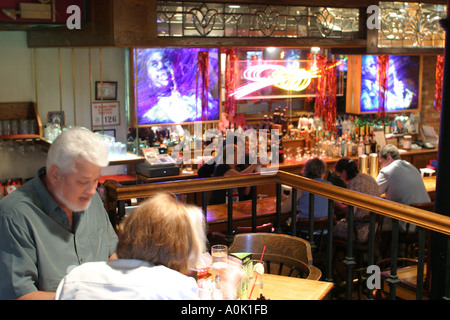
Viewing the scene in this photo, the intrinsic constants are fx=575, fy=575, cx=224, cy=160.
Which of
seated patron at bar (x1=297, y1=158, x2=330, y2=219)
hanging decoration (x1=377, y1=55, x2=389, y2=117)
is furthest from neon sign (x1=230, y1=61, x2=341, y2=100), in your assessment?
seated patron at bar (x1=297, y1=158, x2=330, y2=219)

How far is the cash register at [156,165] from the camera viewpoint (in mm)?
7445

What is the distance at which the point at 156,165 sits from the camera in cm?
747

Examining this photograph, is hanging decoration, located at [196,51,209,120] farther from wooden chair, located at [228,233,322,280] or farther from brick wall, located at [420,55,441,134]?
brick wall, located at [420,55,441,134]

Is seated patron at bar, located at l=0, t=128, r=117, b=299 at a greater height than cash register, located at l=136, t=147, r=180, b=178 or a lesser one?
greater

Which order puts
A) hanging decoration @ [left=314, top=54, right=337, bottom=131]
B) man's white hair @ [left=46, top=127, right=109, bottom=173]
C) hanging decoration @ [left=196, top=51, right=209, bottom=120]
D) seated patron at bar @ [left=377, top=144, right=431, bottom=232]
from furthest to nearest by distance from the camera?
hanging decoration @ [left=314, top=54, right=337, bottom=131] < hanging decoration @ [left=196, top=51, right=209, bottom=120] < seated patron at bar @ [left=377, top=144, right=431, bottom=232] < man's white hair @ [left=46, top=127, right=109, bottom=173]

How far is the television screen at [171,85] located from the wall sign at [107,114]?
1.10 ft

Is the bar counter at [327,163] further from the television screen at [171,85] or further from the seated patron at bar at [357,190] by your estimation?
the seated patron at bar at [357,190]

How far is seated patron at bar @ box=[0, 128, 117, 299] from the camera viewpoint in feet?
7.94

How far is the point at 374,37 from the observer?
7.59 m

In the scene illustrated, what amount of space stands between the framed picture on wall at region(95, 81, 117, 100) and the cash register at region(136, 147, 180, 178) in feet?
2.67

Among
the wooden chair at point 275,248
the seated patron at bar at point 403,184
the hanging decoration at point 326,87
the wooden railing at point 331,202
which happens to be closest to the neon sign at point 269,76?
the hanging decoration at point 326,87

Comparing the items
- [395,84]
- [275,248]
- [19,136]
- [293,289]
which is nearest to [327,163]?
[395,84]

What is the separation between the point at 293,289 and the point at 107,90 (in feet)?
18.1
